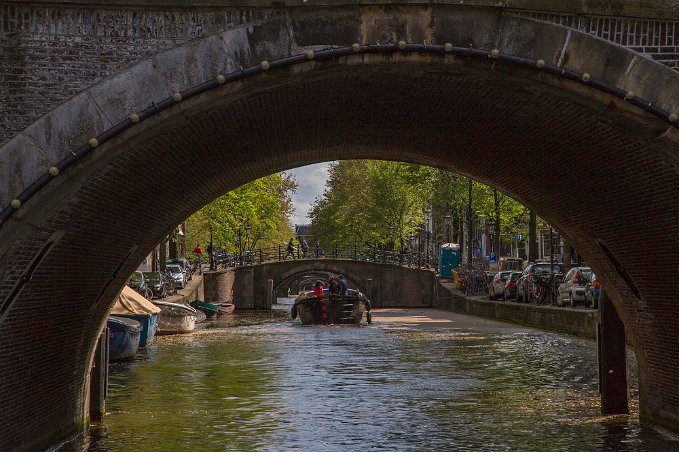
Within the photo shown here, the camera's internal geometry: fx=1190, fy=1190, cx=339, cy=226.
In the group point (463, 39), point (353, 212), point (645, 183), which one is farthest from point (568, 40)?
point (353, 212)

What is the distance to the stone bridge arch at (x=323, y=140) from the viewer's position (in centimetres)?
1020

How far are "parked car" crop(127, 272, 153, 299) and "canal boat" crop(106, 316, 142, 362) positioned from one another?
52.1 feet

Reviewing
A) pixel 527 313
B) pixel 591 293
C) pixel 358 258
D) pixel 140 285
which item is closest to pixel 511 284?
pixel 527 313

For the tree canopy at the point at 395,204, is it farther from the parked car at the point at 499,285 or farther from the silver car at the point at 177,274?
the silver car at the point at 177,274

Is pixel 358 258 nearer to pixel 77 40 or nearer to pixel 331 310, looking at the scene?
pixel 331 310

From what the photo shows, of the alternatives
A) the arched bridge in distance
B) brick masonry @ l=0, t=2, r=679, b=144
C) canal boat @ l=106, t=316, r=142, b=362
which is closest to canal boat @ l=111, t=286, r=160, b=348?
canal boat @ l=106, t=316, r=142, b=362

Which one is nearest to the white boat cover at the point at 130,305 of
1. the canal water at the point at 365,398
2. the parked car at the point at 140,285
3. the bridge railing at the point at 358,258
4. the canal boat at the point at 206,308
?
the canal water at the point at 365,398

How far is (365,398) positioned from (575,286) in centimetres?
1901

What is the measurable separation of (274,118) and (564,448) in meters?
5.52

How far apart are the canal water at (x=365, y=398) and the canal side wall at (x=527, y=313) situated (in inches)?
24.4

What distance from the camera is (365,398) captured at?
783 inches

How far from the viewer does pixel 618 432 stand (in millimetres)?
15305

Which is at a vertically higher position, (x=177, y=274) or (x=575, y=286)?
(x=177, y=274)

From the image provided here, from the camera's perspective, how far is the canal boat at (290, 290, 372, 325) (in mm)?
48531
